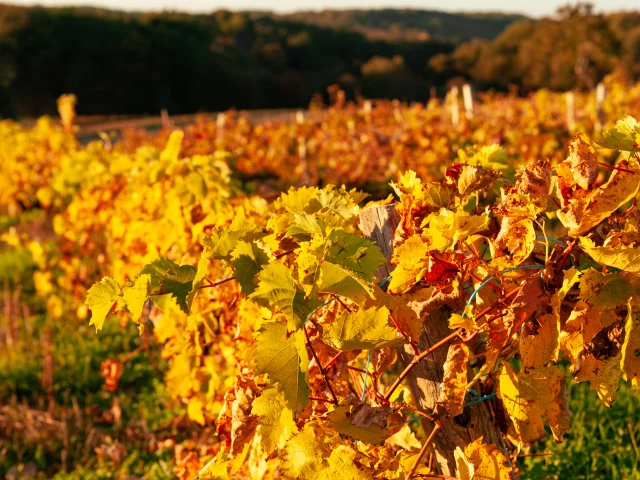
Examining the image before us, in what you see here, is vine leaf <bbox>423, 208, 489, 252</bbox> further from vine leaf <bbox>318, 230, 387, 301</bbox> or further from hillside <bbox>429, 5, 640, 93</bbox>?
hillside <bbox>429, 5, 640, 93</bbox>

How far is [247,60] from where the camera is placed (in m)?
52.6

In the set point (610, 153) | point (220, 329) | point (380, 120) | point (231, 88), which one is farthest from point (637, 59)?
point (220, 329)

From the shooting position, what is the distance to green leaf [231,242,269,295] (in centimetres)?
146

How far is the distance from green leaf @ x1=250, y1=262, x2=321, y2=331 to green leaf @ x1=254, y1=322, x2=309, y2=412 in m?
0.04

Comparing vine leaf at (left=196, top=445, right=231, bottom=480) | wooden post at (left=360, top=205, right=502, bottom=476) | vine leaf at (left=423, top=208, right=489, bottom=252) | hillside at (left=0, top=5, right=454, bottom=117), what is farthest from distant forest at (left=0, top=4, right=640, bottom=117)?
vine leaf at (left=423, top=208, right=489, bottom=252)

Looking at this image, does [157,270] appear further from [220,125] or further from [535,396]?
[220,125]

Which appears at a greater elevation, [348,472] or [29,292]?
[348,472]

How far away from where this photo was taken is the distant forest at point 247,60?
42.2 meters

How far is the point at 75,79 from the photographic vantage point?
1690 inches

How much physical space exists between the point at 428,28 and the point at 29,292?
9323cm

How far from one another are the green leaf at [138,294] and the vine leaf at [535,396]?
76 centimetres

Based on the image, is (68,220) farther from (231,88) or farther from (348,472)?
(231,88)

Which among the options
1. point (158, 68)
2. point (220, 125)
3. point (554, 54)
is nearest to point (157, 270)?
point (220, 125)

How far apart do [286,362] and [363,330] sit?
16 centimetres
